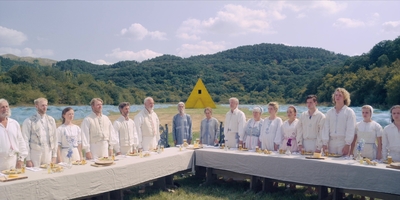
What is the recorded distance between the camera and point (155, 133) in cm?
627

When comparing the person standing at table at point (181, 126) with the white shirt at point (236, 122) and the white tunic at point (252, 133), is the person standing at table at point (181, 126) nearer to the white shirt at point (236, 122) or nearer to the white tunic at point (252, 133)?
the white shirt at point (236, 122)

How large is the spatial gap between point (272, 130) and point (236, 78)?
33071mm

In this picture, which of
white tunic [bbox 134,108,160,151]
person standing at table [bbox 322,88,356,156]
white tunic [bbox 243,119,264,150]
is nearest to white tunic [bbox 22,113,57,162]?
white tunic [bbox 134,108,160,151]

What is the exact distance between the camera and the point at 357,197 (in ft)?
17.4

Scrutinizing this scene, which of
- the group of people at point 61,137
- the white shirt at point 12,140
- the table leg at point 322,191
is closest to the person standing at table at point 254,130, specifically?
the table leg at point 322,191

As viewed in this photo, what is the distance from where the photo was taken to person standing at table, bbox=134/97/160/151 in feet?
20.0

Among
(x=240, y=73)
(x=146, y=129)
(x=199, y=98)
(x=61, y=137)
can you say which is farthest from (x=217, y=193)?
(x=240, y=73)

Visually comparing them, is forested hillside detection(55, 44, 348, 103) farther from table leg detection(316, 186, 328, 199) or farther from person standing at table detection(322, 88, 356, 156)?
table leg detection(316, 186, 328, 199)

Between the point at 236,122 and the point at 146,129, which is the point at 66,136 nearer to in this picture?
the point at 146,129

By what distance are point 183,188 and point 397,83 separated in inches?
723

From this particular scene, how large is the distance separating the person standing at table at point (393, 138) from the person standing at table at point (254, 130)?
2045 millimetres

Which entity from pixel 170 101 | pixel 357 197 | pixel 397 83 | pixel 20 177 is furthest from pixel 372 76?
pixel 20 177

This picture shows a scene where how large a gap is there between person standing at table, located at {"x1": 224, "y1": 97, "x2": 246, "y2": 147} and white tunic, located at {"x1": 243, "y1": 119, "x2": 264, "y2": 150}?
11 cm

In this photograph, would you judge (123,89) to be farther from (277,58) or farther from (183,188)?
(183,188)
